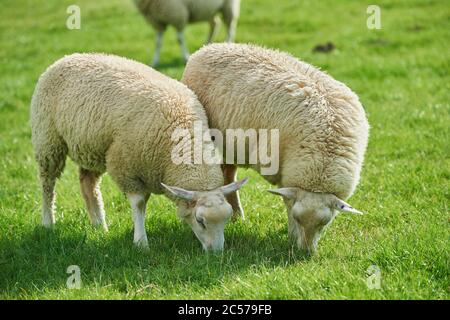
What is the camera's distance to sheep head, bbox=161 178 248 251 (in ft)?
16.7

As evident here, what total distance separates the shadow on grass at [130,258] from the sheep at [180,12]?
709cm

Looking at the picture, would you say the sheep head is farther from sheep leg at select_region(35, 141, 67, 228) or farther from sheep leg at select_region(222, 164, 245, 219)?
sheep leg at select_region(35, 141, 67, 228)

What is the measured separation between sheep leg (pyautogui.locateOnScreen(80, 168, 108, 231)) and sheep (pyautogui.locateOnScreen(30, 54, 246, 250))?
0.6 inches

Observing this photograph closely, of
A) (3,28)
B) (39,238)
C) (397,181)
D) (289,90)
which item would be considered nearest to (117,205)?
(39,238)

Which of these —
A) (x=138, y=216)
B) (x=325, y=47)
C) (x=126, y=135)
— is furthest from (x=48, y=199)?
(x=325, y=47)

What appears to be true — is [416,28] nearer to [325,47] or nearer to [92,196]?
[325,47]

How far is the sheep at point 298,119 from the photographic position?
5.25 m

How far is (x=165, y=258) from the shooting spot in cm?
539

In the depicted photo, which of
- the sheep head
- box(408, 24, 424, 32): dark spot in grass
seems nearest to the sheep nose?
the sheep head

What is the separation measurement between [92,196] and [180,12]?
22.2ft

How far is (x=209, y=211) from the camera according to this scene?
200 inches

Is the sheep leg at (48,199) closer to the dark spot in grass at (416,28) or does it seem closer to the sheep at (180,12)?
the sheep at (180,12)

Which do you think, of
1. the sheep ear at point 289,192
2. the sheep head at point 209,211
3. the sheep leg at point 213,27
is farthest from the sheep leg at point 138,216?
the sheep leg at point 213,27
